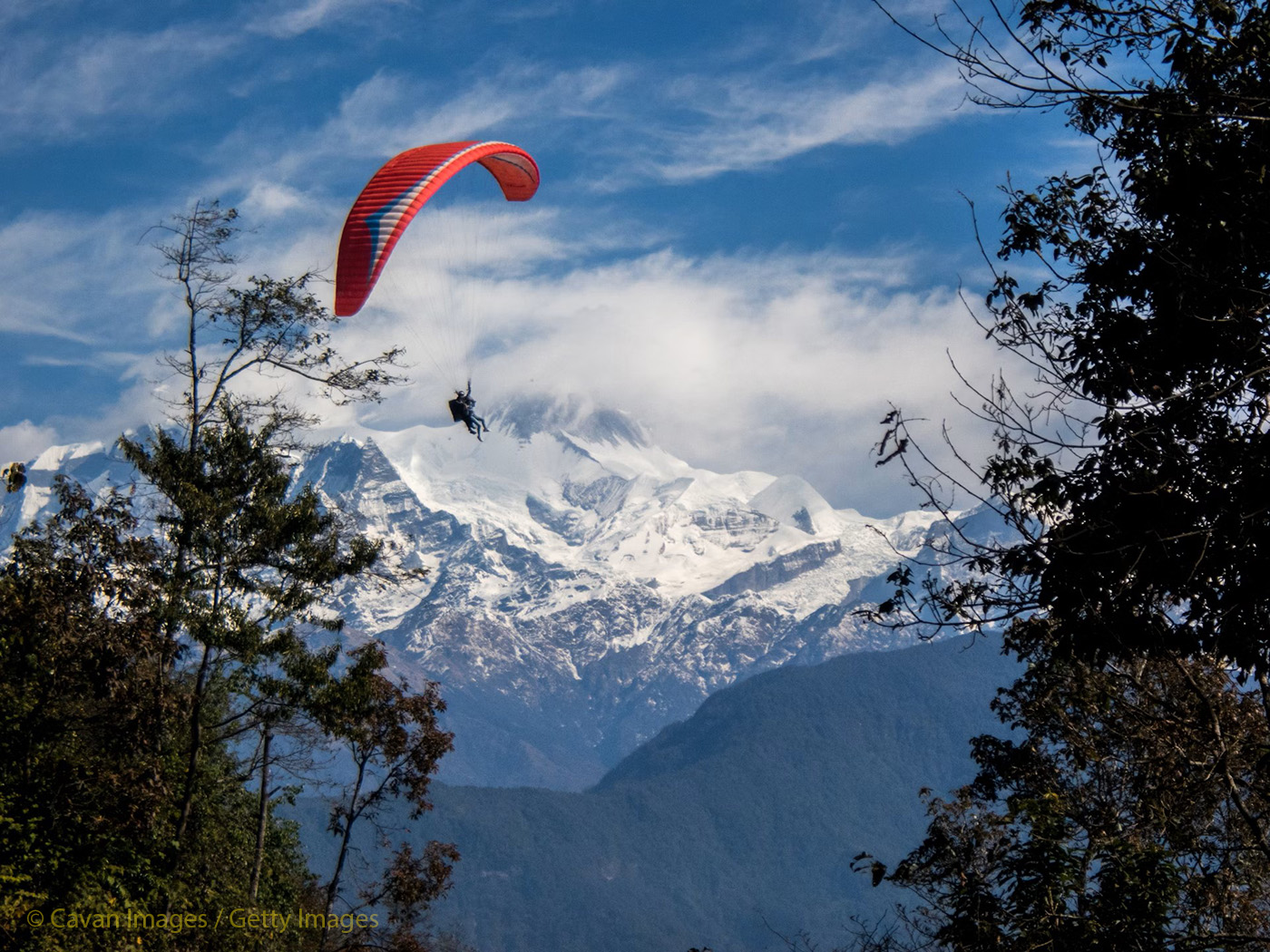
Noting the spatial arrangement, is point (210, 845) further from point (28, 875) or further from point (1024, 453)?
point (1024, 453)

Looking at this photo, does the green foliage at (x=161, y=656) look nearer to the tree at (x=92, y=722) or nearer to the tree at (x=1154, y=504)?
the tree at (x=92, y=722)

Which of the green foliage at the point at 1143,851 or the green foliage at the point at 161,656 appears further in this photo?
the green foliage at the point at 161,656

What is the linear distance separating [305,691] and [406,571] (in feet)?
10.1

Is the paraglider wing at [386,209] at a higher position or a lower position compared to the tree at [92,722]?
higher

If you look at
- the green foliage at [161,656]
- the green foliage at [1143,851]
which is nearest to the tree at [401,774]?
the green foliage at [161,656]

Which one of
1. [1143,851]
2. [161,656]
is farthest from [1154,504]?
[161,656]

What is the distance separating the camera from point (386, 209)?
26.0 m

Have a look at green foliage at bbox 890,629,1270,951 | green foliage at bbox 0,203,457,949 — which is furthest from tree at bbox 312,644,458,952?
green foliage at bbox 890,629,1270,951

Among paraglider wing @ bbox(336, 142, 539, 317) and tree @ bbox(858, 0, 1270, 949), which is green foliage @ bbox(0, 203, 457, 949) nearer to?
paraglider wing @ bbox(336, 142, 539, 317)

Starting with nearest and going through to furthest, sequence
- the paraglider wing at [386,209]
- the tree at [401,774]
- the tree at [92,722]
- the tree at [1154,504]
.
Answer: the tree at [1154,504] < the tree at [92,722] < the paraglider wing at [386,209] < the tree at [401,774]

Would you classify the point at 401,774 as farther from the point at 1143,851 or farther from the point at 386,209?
the point at 1143,851

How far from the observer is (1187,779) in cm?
1413

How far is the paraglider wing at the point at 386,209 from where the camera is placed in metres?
24.7

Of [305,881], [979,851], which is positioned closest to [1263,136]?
[979,851]
